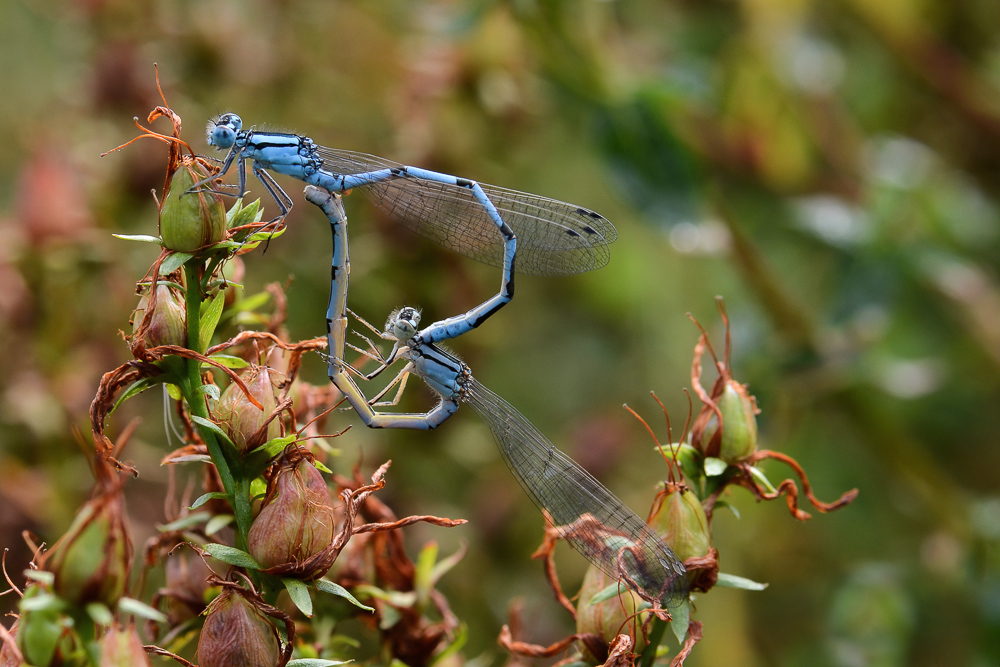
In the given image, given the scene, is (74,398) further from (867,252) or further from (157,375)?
(867,252)

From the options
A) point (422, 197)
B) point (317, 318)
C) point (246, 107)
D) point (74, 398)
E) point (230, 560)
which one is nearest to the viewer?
point (230, 560)

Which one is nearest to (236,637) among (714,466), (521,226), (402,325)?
(714,466)

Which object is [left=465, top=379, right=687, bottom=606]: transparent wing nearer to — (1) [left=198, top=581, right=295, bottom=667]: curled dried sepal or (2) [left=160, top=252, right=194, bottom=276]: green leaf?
(1) [left=198, top=581, right=295, bottom=667]: curled dried sepal

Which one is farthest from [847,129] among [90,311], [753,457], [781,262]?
[90,311]

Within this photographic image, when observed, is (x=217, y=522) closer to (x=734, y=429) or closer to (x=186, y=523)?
(x=186, y=523)

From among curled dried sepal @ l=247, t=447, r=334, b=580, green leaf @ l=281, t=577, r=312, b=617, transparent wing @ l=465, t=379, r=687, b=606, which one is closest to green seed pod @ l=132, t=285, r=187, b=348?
curled dried sepal @ l=247, t=447, r=334, b=580
